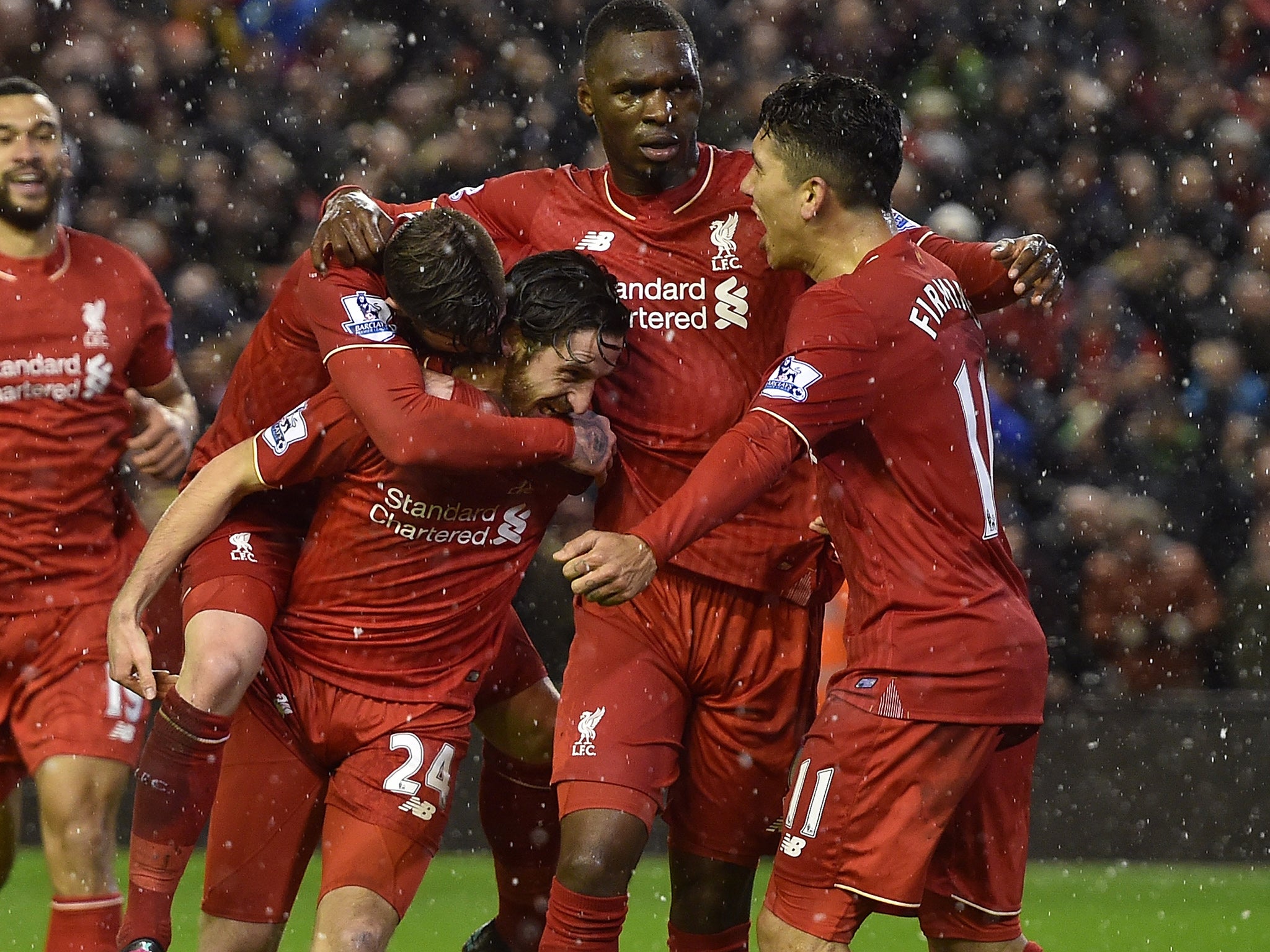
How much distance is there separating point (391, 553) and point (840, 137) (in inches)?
52.6

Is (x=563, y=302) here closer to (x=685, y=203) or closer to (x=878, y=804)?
(x=685, y=203)

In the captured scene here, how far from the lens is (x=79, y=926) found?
14.6 ft

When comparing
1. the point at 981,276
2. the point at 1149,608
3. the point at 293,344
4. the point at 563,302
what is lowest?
the point at 1149,608

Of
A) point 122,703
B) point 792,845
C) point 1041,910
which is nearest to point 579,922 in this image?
point 792,845

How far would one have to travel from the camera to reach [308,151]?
28.5ft

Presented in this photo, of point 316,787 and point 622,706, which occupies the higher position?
point 622,706

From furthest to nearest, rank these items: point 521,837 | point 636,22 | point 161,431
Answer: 1. point 161,431
2. point 521,837
3. point 636,22

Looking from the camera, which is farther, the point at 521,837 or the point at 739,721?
the point at 521,837

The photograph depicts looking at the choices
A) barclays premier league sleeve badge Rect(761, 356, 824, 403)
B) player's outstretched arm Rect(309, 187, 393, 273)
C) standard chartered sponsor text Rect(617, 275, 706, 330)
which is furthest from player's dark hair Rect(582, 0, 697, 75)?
barclays premier league sleeve badge Rect(761, 356, 824, 403)

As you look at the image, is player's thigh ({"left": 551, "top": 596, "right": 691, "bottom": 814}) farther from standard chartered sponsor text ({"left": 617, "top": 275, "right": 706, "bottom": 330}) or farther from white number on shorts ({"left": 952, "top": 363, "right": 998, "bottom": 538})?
white number on shorts ({"left": 952, "top": 363, "right": 998, "bottom": 538})

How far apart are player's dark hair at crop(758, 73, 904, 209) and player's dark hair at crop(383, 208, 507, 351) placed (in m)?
0.67

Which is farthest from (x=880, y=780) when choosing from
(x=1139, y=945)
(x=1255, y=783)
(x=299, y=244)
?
(x=299, y=244)

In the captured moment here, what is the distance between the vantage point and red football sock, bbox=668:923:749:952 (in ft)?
14.1

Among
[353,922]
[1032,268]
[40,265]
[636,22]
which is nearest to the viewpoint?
[353,922]
